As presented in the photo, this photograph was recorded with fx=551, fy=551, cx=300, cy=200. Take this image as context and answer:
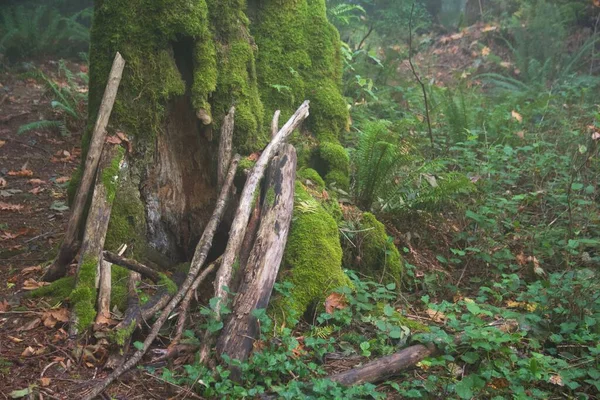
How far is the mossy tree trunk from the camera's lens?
4492 mm

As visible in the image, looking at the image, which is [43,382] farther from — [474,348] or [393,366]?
[474,348]

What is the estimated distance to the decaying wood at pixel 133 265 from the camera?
4.07 metres

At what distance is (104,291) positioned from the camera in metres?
3.90

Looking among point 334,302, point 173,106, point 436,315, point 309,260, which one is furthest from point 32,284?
point 436,315

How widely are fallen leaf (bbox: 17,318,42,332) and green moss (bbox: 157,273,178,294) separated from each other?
2.79 ft

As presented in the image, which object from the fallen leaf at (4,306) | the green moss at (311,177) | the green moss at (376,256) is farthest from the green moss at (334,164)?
the fallen leaf at (4,306)

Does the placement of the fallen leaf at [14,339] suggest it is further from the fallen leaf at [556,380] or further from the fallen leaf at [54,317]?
the fallen leaf at [556,380]

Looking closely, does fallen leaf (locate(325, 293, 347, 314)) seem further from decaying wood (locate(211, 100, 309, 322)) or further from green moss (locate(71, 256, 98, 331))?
green moss (locate(71, 256, 98, 331))

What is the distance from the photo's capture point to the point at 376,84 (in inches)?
370

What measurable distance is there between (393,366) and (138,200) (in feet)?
7.89

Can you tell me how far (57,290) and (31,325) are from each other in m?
0.36

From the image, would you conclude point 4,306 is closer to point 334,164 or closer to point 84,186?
point 84,186

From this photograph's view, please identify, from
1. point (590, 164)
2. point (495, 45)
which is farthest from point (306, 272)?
point (495, 45)

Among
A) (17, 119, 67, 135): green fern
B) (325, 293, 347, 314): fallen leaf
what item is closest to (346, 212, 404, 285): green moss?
(325, 293, 347, 314): fallen leaf
